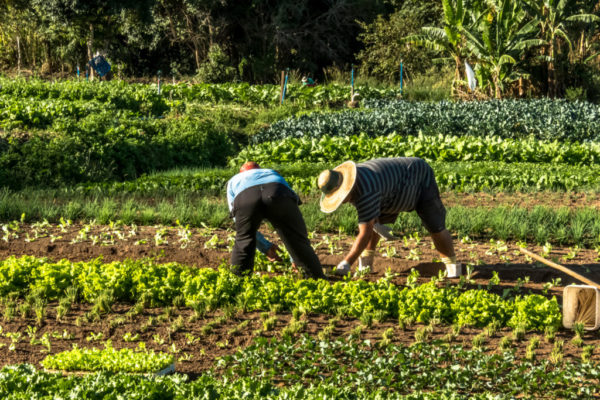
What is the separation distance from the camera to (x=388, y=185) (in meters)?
6.58

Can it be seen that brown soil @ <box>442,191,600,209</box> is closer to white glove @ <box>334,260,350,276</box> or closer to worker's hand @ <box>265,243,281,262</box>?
worker's hand @ <box>265,243,281,262</box>

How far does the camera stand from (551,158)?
14.2 m

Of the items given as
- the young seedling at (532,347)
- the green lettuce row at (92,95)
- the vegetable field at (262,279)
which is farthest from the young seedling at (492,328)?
the green lettuce row at (92,95)

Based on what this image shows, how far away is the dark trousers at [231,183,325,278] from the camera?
6418 mm

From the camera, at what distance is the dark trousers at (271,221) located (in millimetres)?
6418

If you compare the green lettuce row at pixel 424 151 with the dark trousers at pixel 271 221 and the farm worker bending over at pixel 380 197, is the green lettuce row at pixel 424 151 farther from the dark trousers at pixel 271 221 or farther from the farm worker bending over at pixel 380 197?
the dark trousers at pixel 271 221

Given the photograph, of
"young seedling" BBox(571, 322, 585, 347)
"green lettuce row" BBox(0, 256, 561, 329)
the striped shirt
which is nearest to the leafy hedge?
"green lettuce row" BBox(0, 256, 561, 329)

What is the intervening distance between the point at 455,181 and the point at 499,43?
13441mm

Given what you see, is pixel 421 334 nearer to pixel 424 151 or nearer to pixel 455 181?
pixel 455 181

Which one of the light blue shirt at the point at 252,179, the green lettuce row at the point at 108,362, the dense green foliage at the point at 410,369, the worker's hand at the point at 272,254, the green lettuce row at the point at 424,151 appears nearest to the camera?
the dense green foliage at the point at 410,369

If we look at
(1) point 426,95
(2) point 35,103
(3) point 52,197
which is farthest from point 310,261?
(1) point 426,95

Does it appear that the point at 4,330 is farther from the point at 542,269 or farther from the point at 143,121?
the point at 143,121

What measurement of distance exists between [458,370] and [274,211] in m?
2.33

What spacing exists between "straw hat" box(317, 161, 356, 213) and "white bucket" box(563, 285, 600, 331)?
1.87 meters
